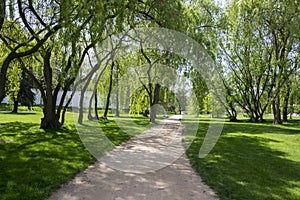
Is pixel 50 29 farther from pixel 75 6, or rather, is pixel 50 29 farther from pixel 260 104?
pixel 260 104

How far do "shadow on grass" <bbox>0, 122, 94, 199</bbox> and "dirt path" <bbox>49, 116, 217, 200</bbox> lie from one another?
276 millimetres

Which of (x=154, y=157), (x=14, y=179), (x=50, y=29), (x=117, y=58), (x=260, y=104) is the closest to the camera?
(x=14, y=179)

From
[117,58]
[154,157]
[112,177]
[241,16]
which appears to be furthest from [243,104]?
[112,177]

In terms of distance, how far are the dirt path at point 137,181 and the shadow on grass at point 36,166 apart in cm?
28

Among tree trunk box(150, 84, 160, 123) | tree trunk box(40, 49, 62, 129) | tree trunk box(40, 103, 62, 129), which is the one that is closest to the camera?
tree trunk box(40, 49, 62, 129)

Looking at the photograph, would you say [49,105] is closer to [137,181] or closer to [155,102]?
[155,102]

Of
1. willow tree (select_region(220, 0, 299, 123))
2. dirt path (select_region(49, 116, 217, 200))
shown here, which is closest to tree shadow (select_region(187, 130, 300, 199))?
dirt path (select_region(49, 116, 217, 200))

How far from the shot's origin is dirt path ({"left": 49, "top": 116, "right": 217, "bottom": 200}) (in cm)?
391

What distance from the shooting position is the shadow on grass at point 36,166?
4.08 metres

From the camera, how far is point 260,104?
26906mm

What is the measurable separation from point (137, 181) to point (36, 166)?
233cm

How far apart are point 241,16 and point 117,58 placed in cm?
862

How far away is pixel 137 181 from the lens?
4.64 metres

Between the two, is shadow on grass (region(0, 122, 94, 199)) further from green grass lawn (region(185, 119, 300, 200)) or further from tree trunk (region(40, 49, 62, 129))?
tree trunk (region(40, 49, 62, 129))
